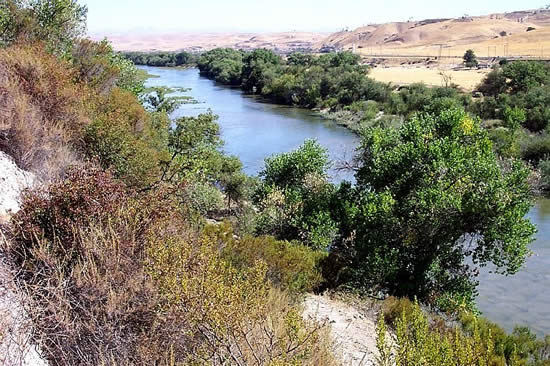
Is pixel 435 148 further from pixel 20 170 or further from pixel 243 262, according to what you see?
pixel 20 170

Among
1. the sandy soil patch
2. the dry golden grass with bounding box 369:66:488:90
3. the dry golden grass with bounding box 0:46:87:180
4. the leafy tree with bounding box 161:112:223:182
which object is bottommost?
the dry golden grass with bounding box 369:66:488:90

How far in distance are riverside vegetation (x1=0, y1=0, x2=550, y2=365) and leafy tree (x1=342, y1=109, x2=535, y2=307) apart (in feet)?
0.11

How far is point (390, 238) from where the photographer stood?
10555 mm

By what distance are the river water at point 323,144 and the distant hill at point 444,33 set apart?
63.9 m

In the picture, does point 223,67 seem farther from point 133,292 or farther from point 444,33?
point 444,33

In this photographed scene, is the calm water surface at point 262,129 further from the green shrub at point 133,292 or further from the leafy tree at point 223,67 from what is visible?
the leafy tree at point 223,67

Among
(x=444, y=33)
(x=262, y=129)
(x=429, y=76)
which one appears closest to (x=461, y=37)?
(x=444, y=33)

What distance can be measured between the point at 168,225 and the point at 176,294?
2172 millimetres

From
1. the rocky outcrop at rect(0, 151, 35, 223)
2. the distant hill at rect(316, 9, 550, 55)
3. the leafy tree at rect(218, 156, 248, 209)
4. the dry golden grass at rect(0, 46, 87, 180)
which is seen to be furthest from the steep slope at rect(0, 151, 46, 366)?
the distant hill at rect(316, 9, 550, 55)

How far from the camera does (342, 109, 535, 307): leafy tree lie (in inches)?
376

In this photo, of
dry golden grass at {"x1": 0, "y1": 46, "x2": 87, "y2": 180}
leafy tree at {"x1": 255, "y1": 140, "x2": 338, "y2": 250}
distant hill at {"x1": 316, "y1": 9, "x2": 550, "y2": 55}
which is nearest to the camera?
dry golden grass at {"x1": 0, "y1": 46, "x2": 87, "y2": 180}

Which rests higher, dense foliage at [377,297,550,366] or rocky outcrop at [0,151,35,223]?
rocky outcrop at [0,151,35,223]

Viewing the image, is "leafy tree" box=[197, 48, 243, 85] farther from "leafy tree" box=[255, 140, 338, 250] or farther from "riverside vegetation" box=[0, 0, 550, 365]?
"leafy tree" box=[255, 140, 338, 250]

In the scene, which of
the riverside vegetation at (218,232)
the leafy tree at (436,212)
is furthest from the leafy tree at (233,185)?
the leafy tree at (436,212)
